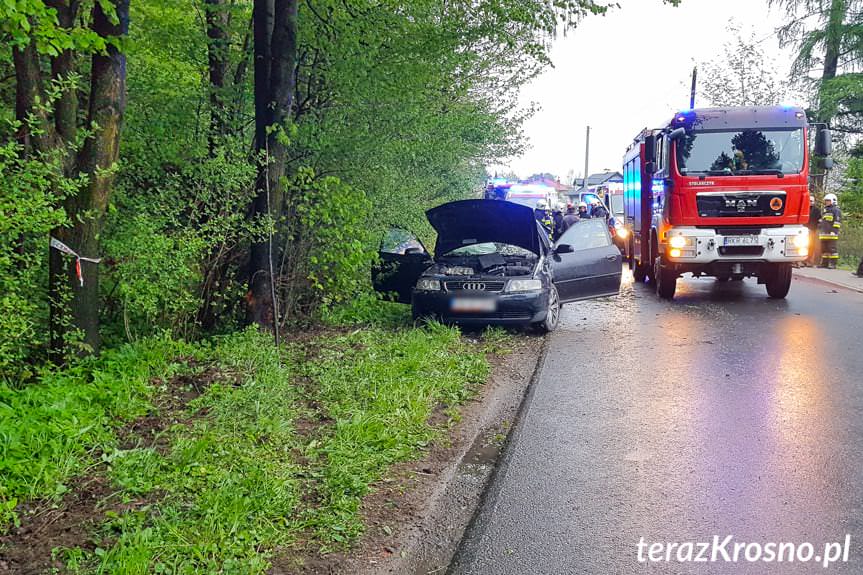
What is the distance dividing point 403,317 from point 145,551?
772cm

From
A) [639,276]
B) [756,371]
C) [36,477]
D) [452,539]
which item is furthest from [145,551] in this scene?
[639,276]

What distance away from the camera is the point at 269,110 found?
340 inches

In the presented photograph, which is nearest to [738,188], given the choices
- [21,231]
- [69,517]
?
[21,231]

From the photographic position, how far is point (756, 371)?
26.3 feet

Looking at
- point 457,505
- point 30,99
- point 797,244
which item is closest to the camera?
point 457,505

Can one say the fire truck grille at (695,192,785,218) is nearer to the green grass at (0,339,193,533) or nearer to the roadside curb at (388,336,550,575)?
the roadside curb at (388,336,550,575)

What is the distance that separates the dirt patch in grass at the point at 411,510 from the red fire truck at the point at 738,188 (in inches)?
280

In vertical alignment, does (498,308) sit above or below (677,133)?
below

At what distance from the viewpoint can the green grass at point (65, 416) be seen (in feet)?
14.2

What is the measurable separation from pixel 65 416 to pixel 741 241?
11.0 metres

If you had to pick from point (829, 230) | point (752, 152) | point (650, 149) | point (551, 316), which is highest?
point (650, 149)

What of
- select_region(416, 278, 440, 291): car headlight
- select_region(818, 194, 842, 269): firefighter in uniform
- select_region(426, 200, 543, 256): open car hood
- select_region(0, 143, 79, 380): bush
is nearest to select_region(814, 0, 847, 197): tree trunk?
select_region(818, 194, 842, 269): firefighter in uniform

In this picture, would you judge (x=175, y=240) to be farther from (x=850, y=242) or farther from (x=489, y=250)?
(x=850, y=242)

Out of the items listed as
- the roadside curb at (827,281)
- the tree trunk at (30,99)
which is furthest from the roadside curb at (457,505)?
the roadside curb at (827,281)
